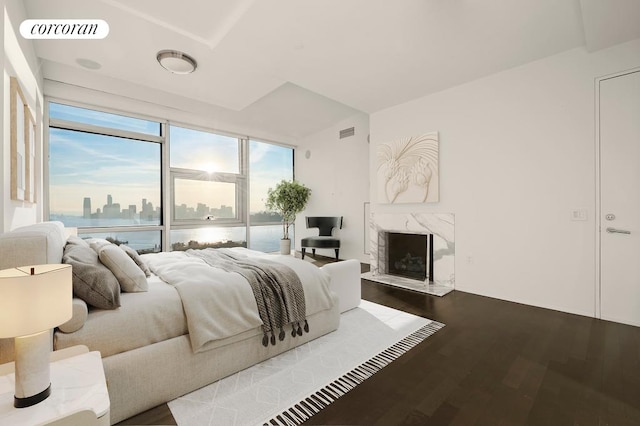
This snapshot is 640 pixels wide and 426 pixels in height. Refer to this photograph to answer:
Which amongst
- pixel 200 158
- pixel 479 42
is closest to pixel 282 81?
pixel 479 42

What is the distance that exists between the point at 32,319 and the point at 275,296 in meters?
1.34

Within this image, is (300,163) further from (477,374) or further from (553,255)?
(477,374)

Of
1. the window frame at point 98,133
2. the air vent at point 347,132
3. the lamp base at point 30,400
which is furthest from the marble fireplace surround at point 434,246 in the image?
the window frame at point 98,133

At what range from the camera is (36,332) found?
871mm

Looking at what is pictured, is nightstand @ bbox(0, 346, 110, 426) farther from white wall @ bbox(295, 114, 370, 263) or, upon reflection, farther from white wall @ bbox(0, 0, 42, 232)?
white wall @ bbox(295, 114, 370, 263)

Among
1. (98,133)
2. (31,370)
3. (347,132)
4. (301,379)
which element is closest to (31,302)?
(31,370)

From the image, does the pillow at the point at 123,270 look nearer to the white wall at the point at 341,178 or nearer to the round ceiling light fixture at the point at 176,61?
the round ceiling light fixture at the point at 176,61

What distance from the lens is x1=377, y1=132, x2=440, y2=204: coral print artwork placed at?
3930mm

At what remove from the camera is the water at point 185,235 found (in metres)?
4.27

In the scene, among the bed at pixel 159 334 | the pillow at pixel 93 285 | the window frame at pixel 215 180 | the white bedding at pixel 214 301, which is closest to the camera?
the bed at pixel 159 334

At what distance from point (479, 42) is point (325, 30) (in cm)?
157

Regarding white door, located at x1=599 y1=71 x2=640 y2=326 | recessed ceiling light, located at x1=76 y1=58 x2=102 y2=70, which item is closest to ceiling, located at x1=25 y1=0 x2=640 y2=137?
recessed ceiling light, located at x1=76 y1=58 x2=102 y2=70

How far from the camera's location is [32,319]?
86 cm

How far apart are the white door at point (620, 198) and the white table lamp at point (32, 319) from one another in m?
4.09
